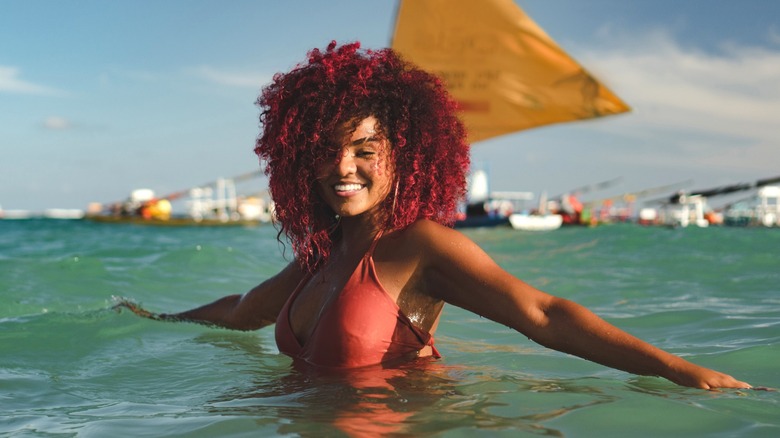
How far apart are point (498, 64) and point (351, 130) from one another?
500 inches

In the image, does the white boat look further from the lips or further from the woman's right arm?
the lips

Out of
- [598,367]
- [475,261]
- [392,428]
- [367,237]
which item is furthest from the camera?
[598,367]

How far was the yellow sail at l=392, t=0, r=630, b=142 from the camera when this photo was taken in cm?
1441

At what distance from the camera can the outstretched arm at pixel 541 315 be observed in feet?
8.05

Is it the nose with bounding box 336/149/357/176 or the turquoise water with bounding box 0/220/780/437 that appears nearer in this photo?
the turquoise water with bounding box 0/220/780/437

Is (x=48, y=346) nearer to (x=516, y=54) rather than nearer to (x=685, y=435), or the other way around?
(x=685, y=435)

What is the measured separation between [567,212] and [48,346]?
139 ft

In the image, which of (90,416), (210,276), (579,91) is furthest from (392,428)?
(579,91)

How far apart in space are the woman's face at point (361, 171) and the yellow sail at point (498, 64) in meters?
11.7

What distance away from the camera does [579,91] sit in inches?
566

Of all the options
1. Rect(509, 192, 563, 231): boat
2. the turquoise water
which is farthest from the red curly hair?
Rect(509, 192, 563, 231): boat

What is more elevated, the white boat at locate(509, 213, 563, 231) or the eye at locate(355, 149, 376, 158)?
the eye at locate(355, 149, 376, 158)

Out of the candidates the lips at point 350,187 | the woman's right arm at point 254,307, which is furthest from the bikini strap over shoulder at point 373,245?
the woman's right arm at point 254,307

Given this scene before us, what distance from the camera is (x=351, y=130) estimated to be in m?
2.77
